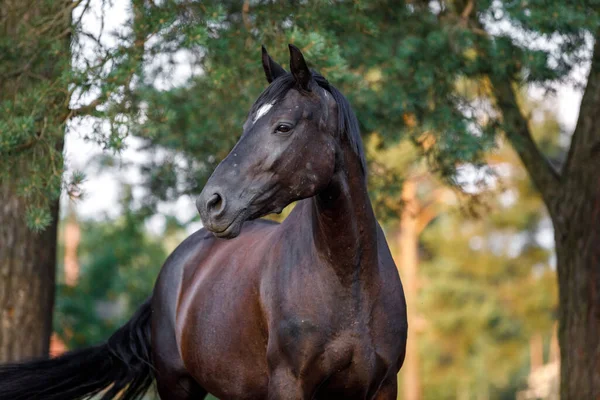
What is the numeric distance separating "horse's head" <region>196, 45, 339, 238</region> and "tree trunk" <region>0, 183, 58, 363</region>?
11.6ft

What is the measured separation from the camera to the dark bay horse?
3385 millimetres

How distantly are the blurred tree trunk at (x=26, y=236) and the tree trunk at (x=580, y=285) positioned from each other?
4310 millimetres

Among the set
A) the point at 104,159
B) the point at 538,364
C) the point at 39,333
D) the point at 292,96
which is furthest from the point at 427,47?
the point at 538,364

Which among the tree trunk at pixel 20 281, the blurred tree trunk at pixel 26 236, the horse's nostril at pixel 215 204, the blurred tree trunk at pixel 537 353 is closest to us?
the horse's nostril at pixel 215 204

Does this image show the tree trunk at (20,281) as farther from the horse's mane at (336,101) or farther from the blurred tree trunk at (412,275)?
the blurred tree trunk at (412,275)

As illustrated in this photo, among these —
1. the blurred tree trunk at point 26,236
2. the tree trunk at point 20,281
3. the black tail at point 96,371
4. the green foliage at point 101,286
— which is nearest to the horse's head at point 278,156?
the black tail at point 96,371

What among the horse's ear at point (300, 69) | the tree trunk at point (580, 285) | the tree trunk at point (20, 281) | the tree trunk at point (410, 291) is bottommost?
the tree trunk at point (410, 291)

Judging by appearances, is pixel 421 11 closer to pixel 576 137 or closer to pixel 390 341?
pixel 576 137

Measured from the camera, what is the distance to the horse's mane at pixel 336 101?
3453 millimetres

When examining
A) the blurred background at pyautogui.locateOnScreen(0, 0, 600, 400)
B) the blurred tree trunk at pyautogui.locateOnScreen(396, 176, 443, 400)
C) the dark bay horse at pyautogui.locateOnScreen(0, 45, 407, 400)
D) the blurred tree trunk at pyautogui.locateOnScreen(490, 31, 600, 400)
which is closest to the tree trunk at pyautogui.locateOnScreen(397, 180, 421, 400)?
the blurred tree trunk at pyautogui.locateOnScreen(396, 176, 443, 400)

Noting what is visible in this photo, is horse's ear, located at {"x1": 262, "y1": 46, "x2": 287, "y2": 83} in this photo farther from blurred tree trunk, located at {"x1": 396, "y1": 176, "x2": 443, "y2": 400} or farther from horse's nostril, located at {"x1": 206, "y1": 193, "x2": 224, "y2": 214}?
blurred tree trunk, located at {"x1": 396, "y1": 176, "x2": 443, "y2": 400}

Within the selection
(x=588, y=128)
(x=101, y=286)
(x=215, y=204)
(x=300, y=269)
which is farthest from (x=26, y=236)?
(x=101, y=286)

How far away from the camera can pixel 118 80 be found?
17.0 ft

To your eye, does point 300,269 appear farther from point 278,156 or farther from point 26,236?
point 26,236
